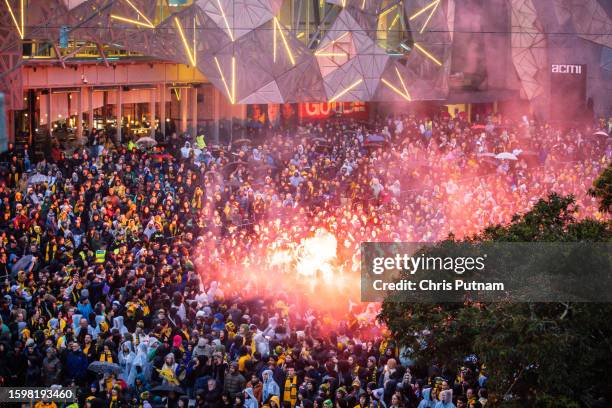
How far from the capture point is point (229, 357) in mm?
18422

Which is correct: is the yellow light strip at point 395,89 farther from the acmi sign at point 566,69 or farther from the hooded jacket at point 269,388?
the hooded jacket at point 269,388

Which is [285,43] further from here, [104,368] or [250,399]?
[250,399]

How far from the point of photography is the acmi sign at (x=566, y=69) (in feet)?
149

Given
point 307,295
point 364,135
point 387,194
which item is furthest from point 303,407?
point 364,135

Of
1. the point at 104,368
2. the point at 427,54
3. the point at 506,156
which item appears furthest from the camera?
the point at 427,54

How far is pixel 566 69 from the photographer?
1801 inches

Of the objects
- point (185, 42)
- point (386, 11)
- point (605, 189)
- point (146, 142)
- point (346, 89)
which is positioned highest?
point (386, 11)

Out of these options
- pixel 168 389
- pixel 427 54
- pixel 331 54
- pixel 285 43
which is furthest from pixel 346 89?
pixel 168 389

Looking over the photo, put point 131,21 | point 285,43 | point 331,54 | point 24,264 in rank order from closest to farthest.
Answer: point 24,264
point 131,21
point 285,43
point 331,54

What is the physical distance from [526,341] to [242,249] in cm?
1211

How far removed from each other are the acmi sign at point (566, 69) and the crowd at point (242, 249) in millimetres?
5980

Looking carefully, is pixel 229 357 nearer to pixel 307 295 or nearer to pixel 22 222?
pixel 307 295

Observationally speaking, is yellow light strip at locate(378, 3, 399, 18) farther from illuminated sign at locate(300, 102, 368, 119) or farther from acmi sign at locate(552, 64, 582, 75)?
acmi sign at locate(552, 64, 582, 75)

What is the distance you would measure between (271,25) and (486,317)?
82.3 ft
